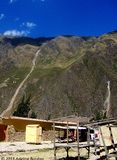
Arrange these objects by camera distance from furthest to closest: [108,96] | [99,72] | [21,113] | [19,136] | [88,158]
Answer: [99,72]
[108,96]
[21,113]
[19,136]
[88,158]

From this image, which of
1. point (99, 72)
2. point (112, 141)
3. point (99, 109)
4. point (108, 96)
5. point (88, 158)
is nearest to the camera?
point (112, 141)

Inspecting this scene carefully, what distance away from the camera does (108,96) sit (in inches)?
5684

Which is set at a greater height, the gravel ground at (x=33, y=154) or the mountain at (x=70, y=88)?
the mountain at (x=70, y=88)

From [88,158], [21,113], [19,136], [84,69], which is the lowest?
[88,158]

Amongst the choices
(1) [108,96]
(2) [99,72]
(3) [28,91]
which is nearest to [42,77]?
(3) [28,91]

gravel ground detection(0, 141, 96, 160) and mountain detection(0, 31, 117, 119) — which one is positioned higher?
mountain detection(0, 31, 117, 119)

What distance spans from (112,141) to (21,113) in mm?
69711

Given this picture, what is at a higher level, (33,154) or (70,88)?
(70,88)

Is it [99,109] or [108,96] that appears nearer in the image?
[99,109]

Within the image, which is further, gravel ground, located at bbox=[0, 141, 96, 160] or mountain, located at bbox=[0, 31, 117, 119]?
mountain, located at bbox=[0, 31, 117, 119]

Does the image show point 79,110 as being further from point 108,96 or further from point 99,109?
point 108,96

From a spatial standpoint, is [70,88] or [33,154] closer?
[33,154]

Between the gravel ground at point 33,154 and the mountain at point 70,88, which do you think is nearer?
the gravel ground at point 33,154

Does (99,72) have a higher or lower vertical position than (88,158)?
higher
